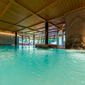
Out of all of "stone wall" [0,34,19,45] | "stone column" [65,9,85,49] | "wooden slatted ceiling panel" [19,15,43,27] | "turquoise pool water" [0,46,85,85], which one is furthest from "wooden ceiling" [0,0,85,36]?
"stone wall" [0,34,19,45]

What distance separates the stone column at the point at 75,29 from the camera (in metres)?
5.28

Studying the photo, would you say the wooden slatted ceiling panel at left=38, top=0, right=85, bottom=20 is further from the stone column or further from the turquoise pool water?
the turquoise pool water

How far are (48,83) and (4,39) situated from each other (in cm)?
2227

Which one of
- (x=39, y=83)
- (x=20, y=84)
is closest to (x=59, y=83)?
(x=39, y=83)

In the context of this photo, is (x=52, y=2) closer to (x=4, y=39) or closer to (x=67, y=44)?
(x=67, y=44)

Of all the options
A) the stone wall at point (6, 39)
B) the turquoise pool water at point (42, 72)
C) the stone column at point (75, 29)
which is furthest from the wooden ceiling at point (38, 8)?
the stone wall at point (6, 39)

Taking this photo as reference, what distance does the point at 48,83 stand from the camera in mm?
1053

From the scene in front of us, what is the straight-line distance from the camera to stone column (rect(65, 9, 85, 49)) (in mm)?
5281

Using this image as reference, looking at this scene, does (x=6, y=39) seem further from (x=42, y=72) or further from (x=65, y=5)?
(x=42, y=72)

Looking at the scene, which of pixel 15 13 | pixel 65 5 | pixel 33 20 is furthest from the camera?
pixel 33 20

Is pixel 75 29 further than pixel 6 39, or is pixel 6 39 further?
pixel 6 39

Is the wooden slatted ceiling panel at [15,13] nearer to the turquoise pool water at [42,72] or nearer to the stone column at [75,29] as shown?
the stone column at [75,29]

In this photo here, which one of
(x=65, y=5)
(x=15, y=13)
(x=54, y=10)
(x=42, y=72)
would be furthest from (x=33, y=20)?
(x=42, y=72)

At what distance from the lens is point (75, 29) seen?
564 centimetres
